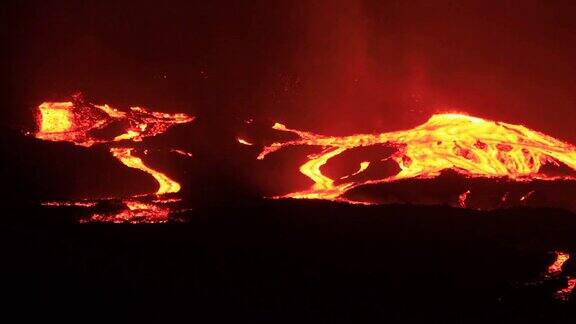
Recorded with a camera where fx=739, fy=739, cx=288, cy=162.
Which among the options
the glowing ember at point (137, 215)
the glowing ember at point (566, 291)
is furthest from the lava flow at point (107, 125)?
the glowing ember at point (566, 291)

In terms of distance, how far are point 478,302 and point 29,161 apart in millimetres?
4898

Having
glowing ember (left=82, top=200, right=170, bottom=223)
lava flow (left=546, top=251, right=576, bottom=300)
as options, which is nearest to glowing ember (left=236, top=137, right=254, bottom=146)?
glowing ember (left=82, top=200, right=170, bottom=223)

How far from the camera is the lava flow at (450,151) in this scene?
8266 mm

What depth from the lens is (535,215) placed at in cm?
697

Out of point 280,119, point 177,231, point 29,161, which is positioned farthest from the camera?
point 280,119

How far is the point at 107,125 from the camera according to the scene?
9.08 meters

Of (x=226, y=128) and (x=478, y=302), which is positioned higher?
(x=226, y=128)

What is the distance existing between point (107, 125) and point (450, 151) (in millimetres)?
4170

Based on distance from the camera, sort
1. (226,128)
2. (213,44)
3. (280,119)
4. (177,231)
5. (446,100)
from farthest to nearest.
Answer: (213,44) → (446,100) → (280,119) → (226,128) → (177,231)

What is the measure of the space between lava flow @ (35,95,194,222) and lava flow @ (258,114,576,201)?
52.5 inches

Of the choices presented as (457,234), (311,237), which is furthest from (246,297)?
(457,234)

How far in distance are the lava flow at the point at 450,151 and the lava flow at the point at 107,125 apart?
1333mm

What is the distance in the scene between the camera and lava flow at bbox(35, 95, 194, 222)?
8.03 metres

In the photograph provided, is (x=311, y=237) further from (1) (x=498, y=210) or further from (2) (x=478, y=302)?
(1) (x=498, y=210)
